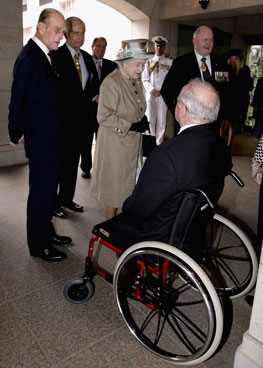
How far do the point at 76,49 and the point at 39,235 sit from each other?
1695 millimetres

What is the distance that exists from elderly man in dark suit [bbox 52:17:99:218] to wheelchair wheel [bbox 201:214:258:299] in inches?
51.2

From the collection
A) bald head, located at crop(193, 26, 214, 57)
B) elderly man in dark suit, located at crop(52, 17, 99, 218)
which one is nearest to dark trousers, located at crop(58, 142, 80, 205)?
elderly man in dark suit, located at crop(52, 17, 99, 218)

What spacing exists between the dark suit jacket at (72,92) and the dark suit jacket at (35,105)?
2.56ft

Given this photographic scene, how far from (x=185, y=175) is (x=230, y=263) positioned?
1.25 m

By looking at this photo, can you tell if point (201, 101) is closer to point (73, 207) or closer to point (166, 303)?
point (166, 303)

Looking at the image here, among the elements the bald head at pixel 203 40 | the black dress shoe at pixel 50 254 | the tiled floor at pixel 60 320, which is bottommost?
the tiled floor at pixel 60 320

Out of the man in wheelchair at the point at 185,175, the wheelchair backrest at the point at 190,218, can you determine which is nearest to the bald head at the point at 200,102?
the man in wheelchair at the point at 185,175

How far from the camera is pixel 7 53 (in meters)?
4.26

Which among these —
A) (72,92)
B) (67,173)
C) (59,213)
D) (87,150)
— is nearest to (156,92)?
(87,150)

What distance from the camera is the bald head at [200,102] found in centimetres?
145

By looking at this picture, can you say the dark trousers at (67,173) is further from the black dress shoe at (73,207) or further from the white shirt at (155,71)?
the white shirt at (155,71)

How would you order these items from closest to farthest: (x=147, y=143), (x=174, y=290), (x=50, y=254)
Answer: (x=174, y=290) → (x=50, y=254) → (x=147, y=143)

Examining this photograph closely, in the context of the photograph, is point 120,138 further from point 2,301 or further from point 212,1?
point 212,1

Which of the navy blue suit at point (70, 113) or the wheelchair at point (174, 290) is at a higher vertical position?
the navy blue suit at point (70, 113)
